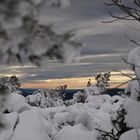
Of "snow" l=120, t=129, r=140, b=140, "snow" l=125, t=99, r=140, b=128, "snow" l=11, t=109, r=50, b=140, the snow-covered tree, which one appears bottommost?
"snow" l=11, t=109, r=50, b=140

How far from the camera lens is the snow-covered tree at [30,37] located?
288 centimetres

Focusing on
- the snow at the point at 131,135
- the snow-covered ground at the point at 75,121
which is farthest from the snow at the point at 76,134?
the snow at the point at 131,135

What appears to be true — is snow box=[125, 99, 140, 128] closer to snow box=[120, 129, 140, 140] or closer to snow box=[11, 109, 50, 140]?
snow box=[120, 129, 140, 140]

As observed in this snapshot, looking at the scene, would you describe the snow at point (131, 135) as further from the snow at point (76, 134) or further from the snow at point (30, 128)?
the snow at point (30, 128)

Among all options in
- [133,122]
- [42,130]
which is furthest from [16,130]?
[133,122]

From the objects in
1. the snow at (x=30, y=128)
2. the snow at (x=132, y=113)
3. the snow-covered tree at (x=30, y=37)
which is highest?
the snow-covered tree at (x=30, y=37)

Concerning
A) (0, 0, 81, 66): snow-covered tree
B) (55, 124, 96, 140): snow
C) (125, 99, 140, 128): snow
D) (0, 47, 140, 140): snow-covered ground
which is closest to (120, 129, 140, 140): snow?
(0, 47, 140, 140): snow-covered ground

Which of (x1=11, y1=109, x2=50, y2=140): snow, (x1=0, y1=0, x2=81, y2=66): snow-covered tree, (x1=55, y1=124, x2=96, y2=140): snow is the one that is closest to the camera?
(x1=0, y1=0, x2=81, y2=66): snow-covered tree

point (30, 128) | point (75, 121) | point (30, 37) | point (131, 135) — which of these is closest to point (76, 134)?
point (30, 128)

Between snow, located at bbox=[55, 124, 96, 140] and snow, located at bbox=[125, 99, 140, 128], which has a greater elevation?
snow, located at bbox=[125, 99, 140, 128]

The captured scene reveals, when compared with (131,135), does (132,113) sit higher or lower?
higher

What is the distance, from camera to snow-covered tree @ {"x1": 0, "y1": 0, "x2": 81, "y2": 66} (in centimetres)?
288

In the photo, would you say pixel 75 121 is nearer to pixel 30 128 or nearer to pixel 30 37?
pixel 30 128

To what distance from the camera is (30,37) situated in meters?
2.93
